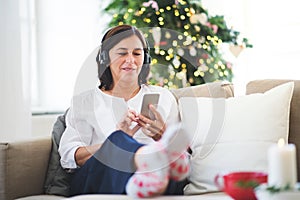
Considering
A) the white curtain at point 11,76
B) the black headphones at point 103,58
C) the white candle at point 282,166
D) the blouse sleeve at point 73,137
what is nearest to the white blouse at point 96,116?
the blouse sleeve at point 73,137

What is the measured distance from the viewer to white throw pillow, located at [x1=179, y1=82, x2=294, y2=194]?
1951 millimetres

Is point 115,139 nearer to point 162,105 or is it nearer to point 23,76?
point 162,105

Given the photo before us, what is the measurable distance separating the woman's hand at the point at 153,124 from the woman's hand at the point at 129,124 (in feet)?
0.07

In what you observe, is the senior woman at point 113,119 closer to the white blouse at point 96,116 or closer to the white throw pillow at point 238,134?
the white blouse at point 96,116

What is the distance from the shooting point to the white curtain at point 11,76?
274 cm

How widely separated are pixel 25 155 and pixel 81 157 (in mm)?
211

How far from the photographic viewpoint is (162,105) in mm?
2111

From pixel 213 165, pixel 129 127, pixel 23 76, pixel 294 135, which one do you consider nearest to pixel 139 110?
pixel 129 127

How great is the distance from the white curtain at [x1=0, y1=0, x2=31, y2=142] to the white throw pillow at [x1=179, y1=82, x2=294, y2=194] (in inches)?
42.9

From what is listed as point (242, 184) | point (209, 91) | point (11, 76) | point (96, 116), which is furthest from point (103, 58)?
point (242, 184)

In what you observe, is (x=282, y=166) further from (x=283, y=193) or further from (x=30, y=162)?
(x=30, y=162)

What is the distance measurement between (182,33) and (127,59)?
1.25m

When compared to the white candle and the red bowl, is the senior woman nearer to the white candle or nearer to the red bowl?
the red bowl

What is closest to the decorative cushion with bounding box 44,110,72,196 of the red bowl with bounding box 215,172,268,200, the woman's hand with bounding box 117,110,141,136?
the woman's hand with bounding box 117,110,141,136
